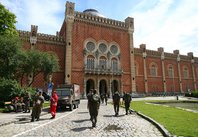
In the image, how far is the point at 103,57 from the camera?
120ft

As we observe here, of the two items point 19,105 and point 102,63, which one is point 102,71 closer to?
point 102,63

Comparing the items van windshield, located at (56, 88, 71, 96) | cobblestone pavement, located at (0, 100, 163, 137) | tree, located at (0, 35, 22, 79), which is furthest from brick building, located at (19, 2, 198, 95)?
cobblestone pavement, located at (0, 100, 163, 137)

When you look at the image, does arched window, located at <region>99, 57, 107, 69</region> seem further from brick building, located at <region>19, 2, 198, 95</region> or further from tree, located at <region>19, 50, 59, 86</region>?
tree, located at <region>19, 50, 59, 86</region>

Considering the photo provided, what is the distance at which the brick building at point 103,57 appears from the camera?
32.9 m

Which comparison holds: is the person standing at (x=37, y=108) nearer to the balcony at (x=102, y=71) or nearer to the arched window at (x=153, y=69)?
the balcony at (x=102, y=71)

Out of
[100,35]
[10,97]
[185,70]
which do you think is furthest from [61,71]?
[185,70]

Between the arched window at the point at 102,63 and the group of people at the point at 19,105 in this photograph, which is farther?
the arched window at the point at 102,63

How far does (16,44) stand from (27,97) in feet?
28.4

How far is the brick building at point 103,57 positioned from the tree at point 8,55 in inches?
398

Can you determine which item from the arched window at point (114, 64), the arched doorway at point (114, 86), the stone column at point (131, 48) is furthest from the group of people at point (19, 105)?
the stone column at point (131, 48)

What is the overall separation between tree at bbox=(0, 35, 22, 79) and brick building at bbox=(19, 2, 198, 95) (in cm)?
1010

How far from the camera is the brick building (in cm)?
3291

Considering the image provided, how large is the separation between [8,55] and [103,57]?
64.6 feet

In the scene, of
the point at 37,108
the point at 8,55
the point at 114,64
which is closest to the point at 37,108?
the point at 37,108
